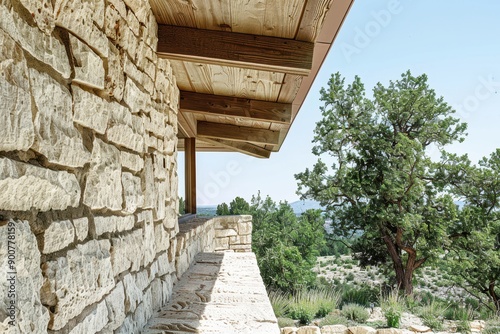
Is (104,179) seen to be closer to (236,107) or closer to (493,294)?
(236,107)

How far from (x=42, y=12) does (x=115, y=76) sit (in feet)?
1.67

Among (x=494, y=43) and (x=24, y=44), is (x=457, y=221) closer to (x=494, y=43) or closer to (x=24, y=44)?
(x=494, y=43)

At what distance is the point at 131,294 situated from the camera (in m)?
1.58

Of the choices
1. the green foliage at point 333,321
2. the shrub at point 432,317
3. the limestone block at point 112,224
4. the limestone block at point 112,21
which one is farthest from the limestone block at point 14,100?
the shrub at point 432,317

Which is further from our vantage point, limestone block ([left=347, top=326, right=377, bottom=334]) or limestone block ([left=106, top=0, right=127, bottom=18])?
limestone block ([left=347, top=326, right=377, bottom=334])

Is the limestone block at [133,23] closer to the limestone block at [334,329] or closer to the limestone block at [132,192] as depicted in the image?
the limestone block at [132,192]

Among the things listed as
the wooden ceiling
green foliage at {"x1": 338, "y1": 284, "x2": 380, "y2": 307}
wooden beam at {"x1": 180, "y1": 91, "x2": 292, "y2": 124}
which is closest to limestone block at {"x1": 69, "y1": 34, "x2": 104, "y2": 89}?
the wooden ceiling

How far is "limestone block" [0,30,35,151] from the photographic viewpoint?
0.74m

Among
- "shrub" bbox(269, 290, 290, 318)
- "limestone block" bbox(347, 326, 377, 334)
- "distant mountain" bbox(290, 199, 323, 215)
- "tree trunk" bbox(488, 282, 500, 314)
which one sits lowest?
"tree trunk" bbox(488, 282, 500, 314)

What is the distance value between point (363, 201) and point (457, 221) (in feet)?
9.99

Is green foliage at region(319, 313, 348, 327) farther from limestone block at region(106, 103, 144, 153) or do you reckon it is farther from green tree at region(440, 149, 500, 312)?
limestone block at region(106, 103, 144, 153)

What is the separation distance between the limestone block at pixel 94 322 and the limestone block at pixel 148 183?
25.4 inches

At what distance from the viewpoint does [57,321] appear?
939mm

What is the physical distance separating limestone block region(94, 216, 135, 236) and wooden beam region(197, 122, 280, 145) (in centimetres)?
300
